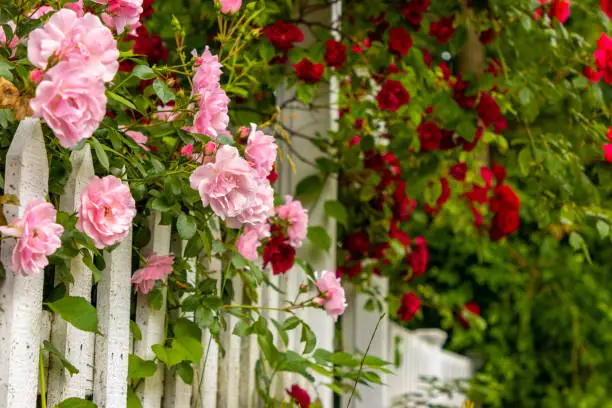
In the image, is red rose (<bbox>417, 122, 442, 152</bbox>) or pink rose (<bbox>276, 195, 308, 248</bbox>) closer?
pink rose (<bbox>276, 195, 308, 248</bbox>)

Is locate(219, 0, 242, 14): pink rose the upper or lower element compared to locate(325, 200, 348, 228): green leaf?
upper

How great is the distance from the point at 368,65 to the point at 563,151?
0.57 m

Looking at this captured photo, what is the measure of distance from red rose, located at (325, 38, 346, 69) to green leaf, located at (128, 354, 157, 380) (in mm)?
951

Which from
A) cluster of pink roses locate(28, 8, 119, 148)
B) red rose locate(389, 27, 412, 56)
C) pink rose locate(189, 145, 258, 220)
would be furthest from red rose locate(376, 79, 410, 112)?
cluster of pink roses locate(28, 8, 119, 148)

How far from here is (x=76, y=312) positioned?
128 cm

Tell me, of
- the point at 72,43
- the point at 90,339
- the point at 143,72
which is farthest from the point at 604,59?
the point at 72,43

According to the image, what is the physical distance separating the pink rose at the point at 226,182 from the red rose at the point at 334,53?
95 centimetres

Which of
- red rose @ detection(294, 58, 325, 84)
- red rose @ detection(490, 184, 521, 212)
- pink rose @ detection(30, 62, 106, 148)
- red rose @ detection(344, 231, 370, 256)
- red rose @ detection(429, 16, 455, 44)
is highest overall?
red rose @ detection(429, 16, 455, 44)

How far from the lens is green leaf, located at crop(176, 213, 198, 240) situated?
4.83 feet

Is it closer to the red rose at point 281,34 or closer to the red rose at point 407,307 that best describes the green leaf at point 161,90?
the red rose at point 281,34

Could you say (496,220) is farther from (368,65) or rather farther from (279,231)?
(279,231)

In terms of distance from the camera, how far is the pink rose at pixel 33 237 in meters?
1.15

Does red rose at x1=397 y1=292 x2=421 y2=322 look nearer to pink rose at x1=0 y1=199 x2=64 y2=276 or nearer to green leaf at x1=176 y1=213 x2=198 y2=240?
green leaf at x1=176 y1=213 x2=198 y2=240

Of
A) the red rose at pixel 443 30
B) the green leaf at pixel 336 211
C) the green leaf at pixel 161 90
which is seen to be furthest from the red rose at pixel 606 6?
the green leaf at pixel 161 90
